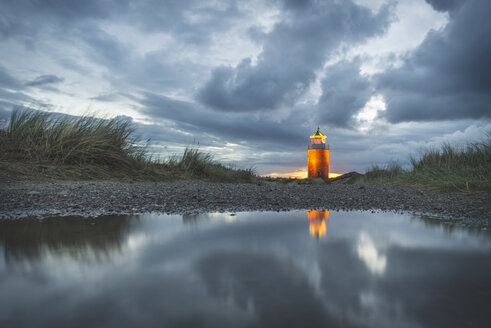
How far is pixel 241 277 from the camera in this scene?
42.7 inches

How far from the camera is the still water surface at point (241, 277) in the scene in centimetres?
83

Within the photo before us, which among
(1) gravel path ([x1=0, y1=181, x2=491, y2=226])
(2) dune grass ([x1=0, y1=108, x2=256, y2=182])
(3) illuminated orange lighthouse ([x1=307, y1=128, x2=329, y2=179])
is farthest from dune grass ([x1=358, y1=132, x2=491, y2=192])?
(3) illuminated orange lighthouse ([x1=307, y1=128, x2=329, y2=179])

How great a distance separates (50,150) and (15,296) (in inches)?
222

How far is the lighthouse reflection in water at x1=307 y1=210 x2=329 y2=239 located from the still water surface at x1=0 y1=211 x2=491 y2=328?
0.05m

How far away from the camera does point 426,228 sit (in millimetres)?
2129

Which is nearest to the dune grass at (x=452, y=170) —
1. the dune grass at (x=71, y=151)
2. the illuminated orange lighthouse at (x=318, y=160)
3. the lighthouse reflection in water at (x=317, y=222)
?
the lighthouse reflection in water at (x=317, y=222)

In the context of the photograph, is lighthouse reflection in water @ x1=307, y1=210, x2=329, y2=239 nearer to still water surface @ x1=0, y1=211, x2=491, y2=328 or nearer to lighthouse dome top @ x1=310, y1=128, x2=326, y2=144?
still water surface @ x1=0, y1=211, x2=491, y2=328

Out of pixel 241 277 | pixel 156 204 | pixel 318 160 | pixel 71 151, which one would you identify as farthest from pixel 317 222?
pixel 318 160

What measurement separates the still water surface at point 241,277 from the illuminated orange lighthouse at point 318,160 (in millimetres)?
23922

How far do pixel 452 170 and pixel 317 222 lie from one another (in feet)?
19.8

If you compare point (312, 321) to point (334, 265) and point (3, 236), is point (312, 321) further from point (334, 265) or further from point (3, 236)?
point (3, 236)

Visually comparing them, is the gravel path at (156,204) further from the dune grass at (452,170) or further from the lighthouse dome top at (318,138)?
the lighthouse dome top at (318,138)

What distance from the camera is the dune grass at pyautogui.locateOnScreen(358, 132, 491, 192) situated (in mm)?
4969

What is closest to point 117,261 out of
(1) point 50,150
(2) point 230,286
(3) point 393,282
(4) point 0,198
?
(2) point 230,286
